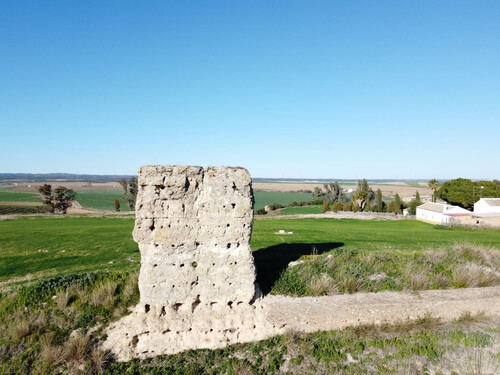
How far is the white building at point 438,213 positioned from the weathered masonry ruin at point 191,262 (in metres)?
33.6

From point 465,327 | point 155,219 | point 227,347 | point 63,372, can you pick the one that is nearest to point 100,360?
point 63,372

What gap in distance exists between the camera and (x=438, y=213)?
3559 cm

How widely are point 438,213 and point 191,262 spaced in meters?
37.3

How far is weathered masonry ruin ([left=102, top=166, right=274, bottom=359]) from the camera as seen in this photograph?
25.6ft

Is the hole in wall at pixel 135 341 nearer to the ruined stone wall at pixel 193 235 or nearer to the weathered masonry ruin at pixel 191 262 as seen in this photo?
the weathered masonry ruin at pixel 191 262

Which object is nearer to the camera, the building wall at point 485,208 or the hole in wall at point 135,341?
the hole in wall at point 135,341

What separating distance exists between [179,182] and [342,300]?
234 inches

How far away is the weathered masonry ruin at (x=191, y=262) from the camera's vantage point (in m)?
7.79

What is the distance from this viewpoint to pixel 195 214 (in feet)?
26.1

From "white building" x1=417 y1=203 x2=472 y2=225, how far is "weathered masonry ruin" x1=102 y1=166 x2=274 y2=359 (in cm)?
3360

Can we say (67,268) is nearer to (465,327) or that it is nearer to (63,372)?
(63,372)

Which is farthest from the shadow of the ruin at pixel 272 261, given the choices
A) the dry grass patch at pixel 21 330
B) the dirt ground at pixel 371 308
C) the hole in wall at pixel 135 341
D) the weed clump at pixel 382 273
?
the dry grass patch at pixel 21 330

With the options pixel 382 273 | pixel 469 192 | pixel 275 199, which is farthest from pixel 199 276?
pixel 275 199

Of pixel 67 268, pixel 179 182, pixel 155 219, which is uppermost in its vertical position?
pixel 179 182
